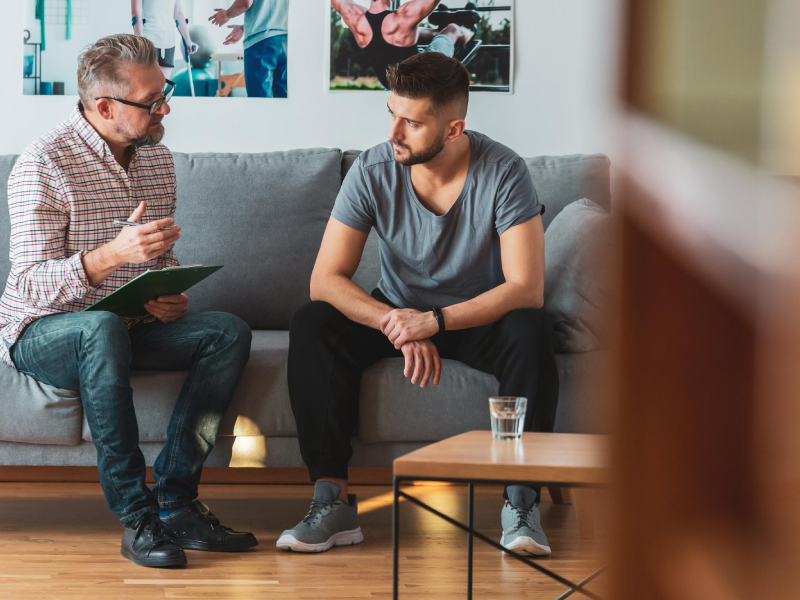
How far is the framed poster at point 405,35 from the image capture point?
108 inches

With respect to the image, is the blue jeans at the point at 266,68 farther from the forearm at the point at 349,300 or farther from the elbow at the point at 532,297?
the elbow at the point at 532,297

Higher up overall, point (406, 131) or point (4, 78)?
point (4, 78)

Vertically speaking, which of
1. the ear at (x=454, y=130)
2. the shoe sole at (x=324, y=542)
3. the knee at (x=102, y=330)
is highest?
the ear at (x=454, y=130)

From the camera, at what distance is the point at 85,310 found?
5.68 feet

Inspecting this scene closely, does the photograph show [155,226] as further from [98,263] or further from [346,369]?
[346,369]

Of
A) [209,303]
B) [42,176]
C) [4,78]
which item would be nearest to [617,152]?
[42,176]

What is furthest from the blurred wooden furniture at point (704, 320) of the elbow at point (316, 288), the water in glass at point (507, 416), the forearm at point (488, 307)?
the elbow at point (316, 288)

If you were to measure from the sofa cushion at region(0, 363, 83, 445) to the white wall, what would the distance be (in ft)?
3.83

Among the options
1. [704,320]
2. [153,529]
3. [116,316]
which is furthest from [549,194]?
[704,320]

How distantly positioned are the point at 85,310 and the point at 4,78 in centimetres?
134

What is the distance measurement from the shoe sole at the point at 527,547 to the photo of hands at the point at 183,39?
167cm

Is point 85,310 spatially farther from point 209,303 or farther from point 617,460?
point 617,460

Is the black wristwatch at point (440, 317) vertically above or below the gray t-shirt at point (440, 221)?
below

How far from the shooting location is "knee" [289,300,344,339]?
1828mm
